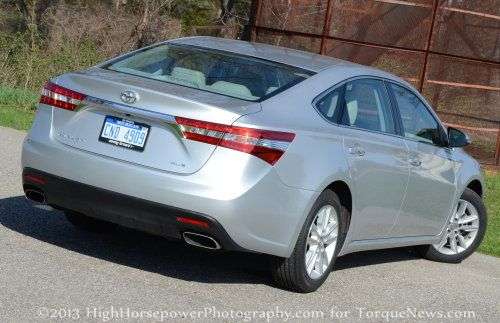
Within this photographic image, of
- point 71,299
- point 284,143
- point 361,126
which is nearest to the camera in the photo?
point 71,299

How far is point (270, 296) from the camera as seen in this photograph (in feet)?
22.9

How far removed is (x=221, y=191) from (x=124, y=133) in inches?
29.3

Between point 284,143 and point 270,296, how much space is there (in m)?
1.02

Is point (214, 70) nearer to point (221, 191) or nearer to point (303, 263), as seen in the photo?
point (221, 191)

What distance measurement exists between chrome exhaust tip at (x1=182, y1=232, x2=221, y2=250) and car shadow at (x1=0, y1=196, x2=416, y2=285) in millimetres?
517

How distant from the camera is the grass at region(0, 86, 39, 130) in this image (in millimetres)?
15620

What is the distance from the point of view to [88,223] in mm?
8070

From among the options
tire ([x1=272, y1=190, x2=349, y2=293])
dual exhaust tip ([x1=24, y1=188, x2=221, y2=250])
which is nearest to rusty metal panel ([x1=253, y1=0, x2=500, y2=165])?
tire ([x1=272, y1=190, x2=349, y2=293])

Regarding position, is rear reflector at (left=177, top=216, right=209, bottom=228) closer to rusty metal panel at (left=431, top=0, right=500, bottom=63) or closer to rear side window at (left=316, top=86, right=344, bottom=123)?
rear side window at (left=316, top=86, right=344, bottom=123)

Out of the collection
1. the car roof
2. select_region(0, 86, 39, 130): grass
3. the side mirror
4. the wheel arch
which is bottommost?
select_region(0, 86, 39, 130): grass

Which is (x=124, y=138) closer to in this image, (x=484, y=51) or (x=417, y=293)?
(x=417, y=293)

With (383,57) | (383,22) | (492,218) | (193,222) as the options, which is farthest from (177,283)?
(383,22)

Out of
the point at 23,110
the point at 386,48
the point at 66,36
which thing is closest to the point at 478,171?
the point at 386,48

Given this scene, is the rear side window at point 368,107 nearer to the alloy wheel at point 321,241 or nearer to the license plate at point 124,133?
the alloy wheel at point 321,241
